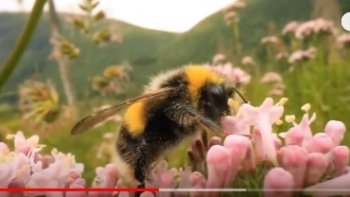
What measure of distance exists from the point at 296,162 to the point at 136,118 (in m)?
0.21

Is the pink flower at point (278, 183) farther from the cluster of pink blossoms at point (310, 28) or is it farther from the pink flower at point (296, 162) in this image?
the cluster of pink blossoms at point (310, 28)

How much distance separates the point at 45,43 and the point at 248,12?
0.99 ft

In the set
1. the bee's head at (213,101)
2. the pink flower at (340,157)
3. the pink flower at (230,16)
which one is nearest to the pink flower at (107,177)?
the bee's head at (213,101)

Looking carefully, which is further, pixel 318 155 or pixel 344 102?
pixel 344 102

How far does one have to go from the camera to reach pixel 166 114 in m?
0.74

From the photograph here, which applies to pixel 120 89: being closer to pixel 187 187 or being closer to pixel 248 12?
pixel 248 12

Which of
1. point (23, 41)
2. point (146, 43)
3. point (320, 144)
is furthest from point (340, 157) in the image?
point (146, 43)

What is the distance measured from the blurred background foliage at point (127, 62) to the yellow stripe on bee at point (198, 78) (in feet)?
1.02

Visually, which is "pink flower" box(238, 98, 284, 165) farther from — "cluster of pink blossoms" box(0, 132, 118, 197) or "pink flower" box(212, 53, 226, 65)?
"pink flower" box(212, 53, 226, 65)

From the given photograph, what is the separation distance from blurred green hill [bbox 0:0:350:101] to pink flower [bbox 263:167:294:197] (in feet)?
1.62

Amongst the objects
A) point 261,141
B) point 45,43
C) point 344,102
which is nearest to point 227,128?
point 261,141

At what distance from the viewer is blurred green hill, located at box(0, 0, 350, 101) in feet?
3.60

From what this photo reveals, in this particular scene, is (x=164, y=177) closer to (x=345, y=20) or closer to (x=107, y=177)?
(x=107, y=177)

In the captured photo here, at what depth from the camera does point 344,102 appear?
3.50 ft
